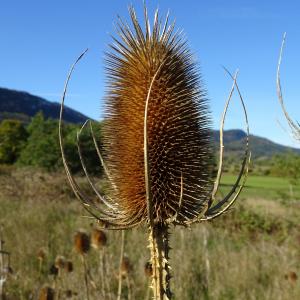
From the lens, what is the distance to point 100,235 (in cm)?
423

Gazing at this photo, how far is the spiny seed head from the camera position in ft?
7.68

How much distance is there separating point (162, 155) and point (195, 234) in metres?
7.86

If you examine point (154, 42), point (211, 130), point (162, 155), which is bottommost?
point (162, 155)

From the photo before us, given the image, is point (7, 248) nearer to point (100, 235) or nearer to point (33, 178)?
point (100, 235)

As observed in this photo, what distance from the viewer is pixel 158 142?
2396 millimetres

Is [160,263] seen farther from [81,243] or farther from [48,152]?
[48,152]

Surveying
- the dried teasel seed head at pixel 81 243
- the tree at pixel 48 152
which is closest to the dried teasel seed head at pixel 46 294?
the dried teasel seed head at pixel 81 243

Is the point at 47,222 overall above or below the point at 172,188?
below

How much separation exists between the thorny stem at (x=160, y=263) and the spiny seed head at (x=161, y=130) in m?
0.07

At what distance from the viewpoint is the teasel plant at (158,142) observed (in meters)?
2.30

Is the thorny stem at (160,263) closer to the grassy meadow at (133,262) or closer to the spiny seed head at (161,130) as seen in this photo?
the spiny seed head at (161,130)

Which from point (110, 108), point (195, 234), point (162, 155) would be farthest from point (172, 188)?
point (195, 234)

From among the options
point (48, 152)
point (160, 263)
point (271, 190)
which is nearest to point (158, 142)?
point (160, 263)

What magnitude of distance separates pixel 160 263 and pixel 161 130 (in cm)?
63
